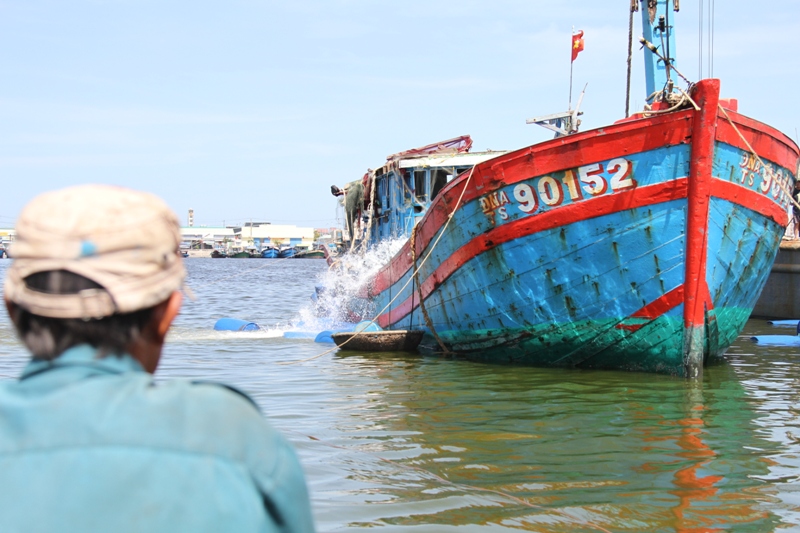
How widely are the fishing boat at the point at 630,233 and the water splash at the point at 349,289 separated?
559cm

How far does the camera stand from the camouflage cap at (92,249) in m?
1.29

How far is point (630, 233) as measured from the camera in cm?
798

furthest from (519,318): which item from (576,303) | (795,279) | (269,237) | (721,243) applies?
(269,237)

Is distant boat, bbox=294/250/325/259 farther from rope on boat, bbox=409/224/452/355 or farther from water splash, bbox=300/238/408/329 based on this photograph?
rope on boat, bbox=409/224/452/355

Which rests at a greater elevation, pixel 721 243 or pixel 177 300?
pixel 721 243

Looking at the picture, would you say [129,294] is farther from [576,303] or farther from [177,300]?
[576,303]

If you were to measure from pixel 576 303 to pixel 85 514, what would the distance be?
25.4 feet

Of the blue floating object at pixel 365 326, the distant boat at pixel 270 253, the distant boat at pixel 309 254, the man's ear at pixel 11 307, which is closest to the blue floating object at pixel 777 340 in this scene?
the blue floating object at pixel 365 326

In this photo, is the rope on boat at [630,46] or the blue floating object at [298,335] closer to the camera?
the rope on boat at [630,46]

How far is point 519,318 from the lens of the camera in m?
9.16

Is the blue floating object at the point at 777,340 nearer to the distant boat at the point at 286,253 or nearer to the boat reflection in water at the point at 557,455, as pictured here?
the boat reflection in water at the point at 557,455

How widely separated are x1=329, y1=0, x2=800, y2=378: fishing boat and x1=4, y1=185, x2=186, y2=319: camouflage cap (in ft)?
22.9

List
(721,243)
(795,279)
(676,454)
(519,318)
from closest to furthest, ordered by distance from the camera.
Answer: (676,454) → (721,243) → (519,318) → (795,279)

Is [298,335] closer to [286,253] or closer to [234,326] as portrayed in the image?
[234,326]
